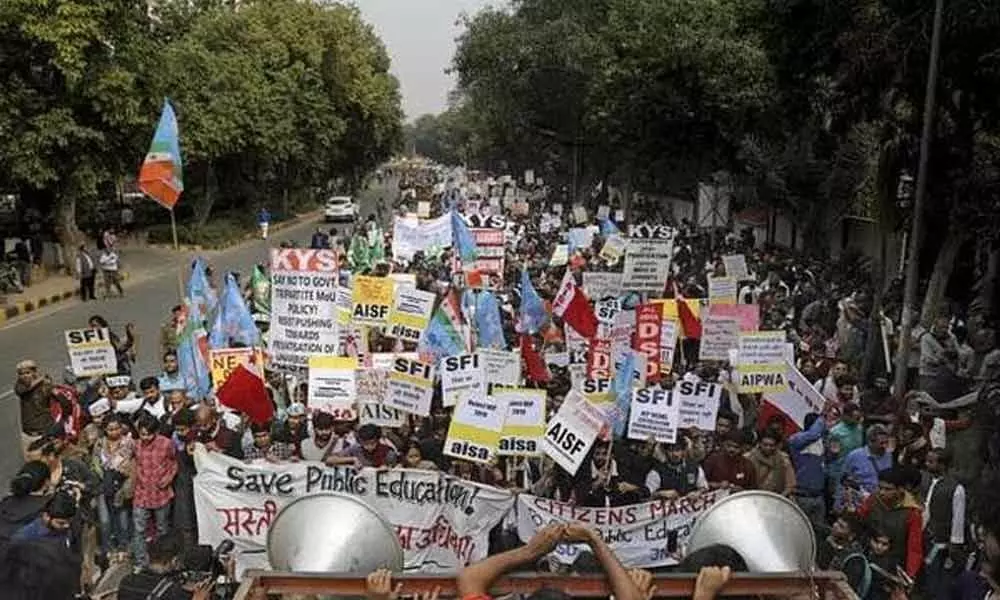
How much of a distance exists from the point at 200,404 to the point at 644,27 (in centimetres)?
2151

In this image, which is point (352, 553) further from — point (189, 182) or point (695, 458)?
point (189, 182)

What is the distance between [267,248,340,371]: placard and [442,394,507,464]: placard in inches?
129

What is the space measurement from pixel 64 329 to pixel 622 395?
50.4 ft

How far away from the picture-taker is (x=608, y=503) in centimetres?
786

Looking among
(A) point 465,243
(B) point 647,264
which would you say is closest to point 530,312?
(B) point 647,264

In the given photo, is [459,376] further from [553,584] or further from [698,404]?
[553,584]

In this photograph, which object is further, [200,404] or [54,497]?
[200,404]

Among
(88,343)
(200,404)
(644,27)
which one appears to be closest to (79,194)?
(644,27)

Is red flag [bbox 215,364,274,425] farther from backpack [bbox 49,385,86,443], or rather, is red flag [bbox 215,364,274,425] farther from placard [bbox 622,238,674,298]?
placard [bbox 622,238,674,298]

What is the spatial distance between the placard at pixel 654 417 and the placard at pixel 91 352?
511 cm

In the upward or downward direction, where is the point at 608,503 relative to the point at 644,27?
downward

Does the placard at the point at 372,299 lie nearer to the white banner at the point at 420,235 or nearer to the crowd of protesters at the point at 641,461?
the crowd of protesters at the point at 641,461

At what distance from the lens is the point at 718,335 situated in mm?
12391

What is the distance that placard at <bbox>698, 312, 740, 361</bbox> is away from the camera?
12.3 meters
